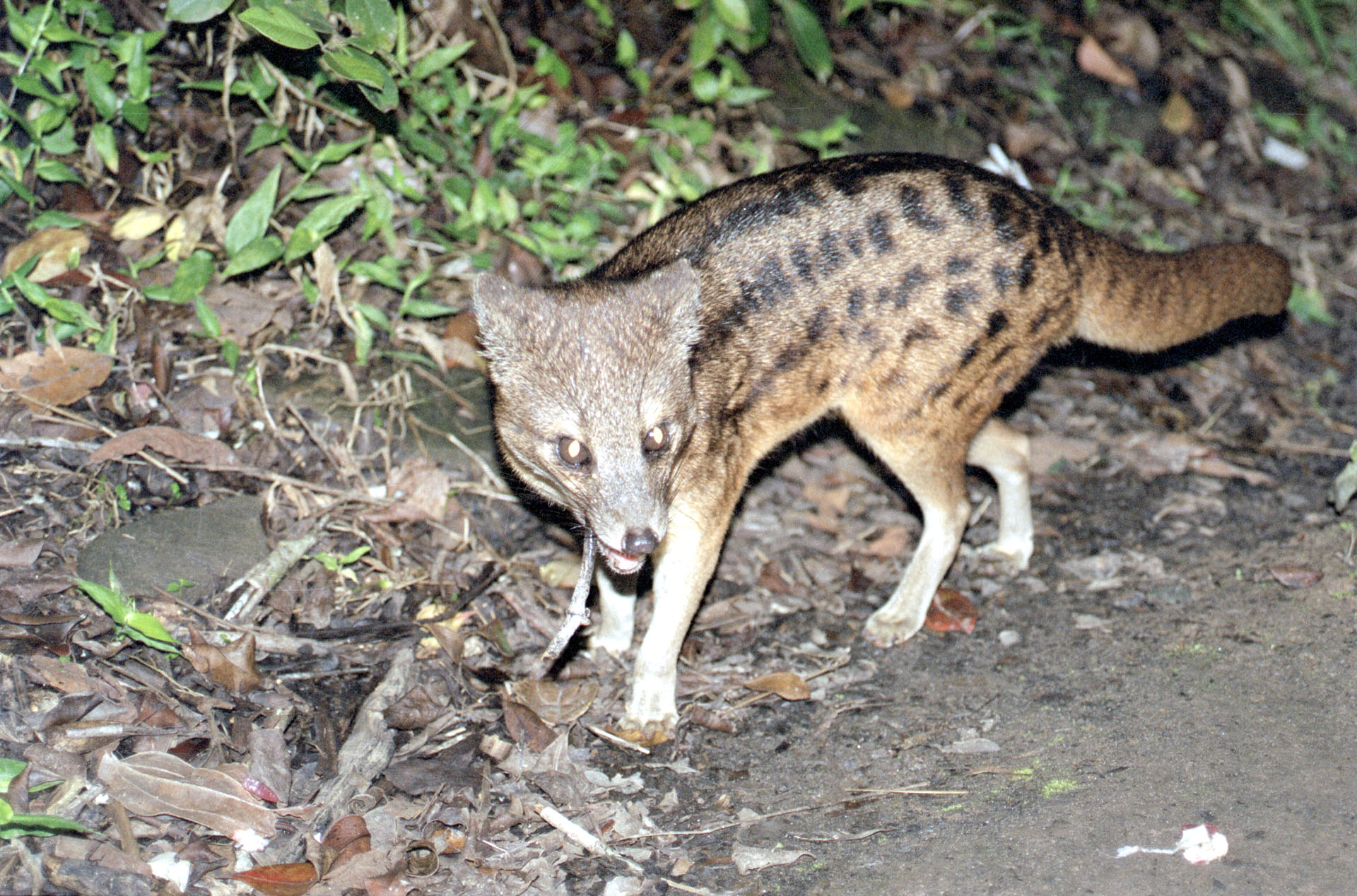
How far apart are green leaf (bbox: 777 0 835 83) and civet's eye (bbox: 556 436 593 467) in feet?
12.6

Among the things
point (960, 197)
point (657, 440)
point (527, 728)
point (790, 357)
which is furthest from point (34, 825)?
point (960, 197)

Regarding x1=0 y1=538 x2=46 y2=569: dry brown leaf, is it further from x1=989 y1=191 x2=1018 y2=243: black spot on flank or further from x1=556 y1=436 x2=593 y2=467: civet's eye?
x1=989 y1=191 x2=1018 y2=243: black spot on flank

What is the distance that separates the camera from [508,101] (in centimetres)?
638

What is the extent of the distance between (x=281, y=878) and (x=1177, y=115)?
291 inches

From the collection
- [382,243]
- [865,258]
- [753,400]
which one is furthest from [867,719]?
[382,243]

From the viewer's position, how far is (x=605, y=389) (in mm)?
4129

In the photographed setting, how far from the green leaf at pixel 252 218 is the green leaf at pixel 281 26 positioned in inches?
38.6

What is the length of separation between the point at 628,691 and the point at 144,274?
2.90 meters

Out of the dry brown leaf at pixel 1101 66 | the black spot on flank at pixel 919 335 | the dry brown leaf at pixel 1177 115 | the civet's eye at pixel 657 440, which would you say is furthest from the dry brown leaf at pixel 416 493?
the dry brown leaf at pixel 1177 115

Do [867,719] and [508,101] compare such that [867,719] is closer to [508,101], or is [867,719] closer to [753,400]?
[753,400]

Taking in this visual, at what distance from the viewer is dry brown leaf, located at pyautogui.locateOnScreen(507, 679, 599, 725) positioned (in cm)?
455

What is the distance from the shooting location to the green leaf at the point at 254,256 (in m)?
5.29

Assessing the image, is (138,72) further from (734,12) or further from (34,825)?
(34,825)

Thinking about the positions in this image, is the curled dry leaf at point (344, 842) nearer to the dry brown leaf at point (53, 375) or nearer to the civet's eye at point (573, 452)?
the civet's eye at point (573, 452)
